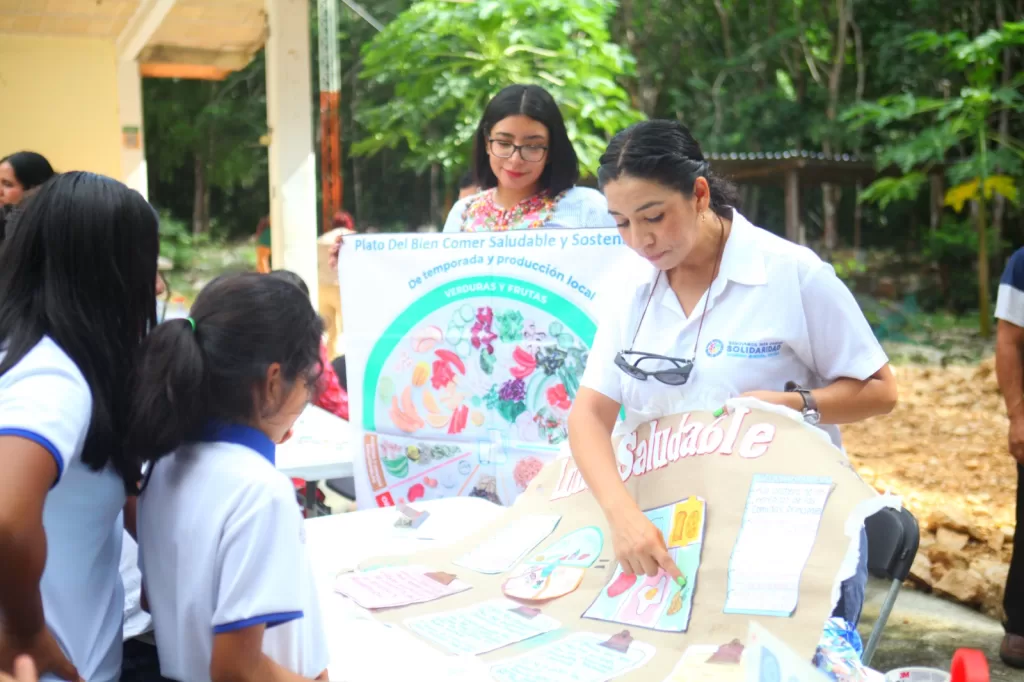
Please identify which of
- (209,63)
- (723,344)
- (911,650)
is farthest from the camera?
(209,63)

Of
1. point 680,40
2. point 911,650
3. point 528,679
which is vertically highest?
point 680,40

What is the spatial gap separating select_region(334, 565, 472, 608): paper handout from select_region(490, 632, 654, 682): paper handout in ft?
1.02

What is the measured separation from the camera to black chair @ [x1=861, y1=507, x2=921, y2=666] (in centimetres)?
189

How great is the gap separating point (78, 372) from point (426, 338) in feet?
4.51

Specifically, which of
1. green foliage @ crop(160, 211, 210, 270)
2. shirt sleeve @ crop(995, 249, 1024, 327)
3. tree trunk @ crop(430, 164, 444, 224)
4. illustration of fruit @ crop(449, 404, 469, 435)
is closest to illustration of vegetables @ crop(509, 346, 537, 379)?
illustration of fruit @ crop(449, 404, 469, 435)

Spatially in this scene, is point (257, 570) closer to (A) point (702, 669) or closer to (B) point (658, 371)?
(A) point (702, 669)

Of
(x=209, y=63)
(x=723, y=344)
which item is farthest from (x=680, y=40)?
(x=723, y=344)

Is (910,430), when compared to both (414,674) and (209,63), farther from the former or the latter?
(209,63)

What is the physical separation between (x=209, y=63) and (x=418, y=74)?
11.2 feet

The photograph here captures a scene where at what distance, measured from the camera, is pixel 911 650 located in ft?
11.7

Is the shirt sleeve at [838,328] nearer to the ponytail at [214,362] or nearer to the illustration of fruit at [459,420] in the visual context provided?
the ponytail at [214,362]

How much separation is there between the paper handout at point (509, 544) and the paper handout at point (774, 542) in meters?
0.50

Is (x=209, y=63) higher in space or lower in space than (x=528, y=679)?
higher

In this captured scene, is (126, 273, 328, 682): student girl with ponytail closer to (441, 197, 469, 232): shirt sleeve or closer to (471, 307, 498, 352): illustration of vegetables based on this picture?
(471, 307, 498, 352): illustration of vegetables
